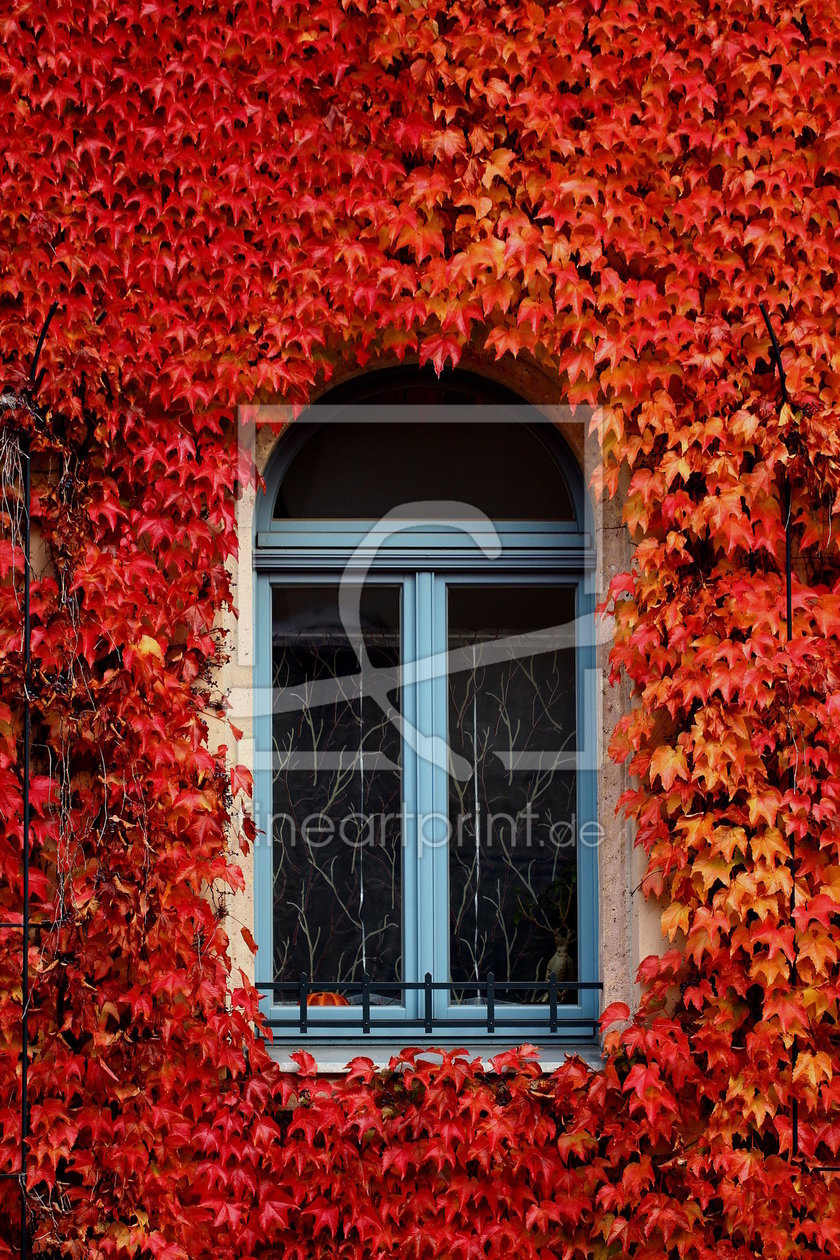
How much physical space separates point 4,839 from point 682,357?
2.87 metres

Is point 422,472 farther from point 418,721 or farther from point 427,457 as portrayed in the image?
point 418,721

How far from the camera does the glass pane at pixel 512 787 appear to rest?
4.12m

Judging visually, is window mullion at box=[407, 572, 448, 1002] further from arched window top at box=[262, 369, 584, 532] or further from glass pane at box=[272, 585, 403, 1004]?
arched window top at box=[262, 369, 584, 532]

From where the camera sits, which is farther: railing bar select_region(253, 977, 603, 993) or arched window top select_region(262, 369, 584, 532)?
arched window top select_region(262, 369, 584, 532)

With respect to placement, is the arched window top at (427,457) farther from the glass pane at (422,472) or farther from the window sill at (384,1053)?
the window sill at (384,1053)

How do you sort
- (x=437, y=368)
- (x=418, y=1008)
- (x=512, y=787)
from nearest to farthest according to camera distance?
(x=437, y=368) → (x=418, y=1008) → (x=512, y=787)

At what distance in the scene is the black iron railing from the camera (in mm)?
3967

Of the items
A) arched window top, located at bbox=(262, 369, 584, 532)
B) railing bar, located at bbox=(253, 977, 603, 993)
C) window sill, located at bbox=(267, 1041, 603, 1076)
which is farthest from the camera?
arched window top, located at bbox=(262, 369, 584, 532)

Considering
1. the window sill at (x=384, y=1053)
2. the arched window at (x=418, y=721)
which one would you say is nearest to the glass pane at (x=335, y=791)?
the arched window at (x=418, y=721)

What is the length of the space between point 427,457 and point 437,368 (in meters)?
0.44

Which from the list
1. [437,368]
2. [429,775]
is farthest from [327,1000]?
[437,368]

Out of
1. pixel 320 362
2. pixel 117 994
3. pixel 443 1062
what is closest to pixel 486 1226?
pixel 443 1062

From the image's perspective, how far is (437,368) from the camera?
12.8 feet

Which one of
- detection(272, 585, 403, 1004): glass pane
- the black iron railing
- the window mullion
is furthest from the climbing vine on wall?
the window mullion
